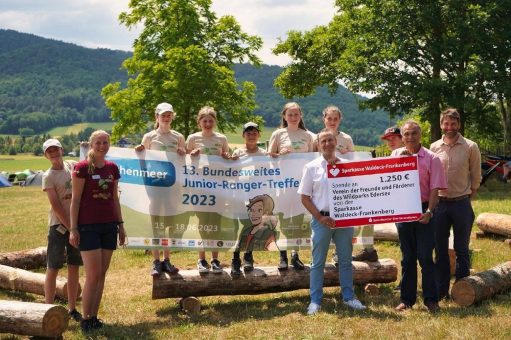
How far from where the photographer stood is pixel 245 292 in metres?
7.87

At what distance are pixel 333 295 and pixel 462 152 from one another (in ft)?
8.66

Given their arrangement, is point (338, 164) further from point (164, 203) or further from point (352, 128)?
point (352, 128)

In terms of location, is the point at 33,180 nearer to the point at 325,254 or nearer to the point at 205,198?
the point at 205,198

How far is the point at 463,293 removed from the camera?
7219 mm

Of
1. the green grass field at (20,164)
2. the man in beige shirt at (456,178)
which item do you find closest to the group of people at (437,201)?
the man in beige shirt at (456,178)

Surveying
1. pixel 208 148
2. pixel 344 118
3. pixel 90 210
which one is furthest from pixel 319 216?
pixel 344 118

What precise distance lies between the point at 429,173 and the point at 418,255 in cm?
100

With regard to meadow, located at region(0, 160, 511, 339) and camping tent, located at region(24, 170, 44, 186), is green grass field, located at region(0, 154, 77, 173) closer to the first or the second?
camping tent, located at region(24, 170, 44, 186)

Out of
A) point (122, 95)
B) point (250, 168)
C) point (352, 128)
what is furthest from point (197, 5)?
point (352, 128)

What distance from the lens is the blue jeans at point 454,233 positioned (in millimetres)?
7168

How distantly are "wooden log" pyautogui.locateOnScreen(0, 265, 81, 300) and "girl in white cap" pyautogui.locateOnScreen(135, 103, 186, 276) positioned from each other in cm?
129

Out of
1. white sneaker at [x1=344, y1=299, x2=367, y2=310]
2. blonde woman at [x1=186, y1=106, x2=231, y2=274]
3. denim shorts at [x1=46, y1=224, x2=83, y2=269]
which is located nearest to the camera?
denim shorts at [x1=46, y1=224, x2=83, y2=269]

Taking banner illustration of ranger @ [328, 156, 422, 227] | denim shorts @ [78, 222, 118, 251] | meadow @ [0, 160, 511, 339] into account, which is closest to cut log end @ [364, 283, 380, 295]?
meadow @ [0, 160, 511, 339]

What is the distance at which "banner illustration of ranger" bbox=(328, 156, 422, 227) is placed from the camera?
6.91 m
